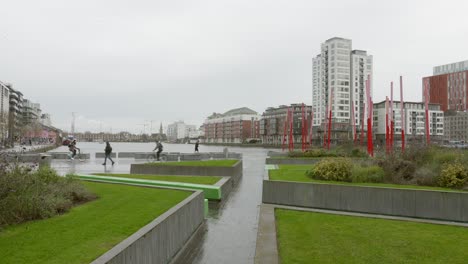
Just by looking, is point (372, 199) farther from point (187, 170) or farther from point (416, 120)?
point (416, 120)

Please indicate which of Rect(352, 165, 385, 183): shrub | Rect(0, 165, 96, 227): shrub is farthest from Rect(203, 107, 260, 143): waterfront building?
Rect(0, 165, 96, 227): shrub

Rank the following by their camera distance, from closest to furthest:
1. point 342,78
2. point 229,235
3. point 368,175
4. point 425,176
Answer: point 229,235
point 425,176
point 368,175
point 342,78

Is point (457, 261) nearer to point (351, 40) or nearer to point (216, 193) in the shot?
point (216, 193)

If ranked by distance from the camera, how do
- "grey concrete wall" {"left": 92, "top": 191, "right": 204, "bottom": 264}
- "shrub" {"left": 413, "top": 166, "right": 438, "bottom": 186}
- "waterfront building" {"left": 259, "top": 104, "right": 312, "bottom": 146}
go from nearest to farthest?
"grey concrete wall" {"left": 92, "top": 191, "right": 204, "bottom": 264} → "shrub" {"left": 413, "top": 166, "right": 438, "bottom": 186} → "waterfront building" {"left": 259, "top": 104, "right": 312, "bottom": 146}

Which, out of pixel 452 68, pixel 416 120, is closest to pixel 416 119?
pixel 416 120

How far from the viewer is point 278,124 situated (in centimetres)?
14875

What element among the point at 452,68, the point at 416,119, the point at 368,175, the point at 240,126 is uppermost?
the point at 452,68

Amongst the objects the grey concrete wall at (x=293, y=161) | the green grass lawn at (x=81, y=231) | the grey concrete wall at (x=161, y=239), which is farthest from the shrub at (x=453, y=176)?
the grey concrete wall at (x=293, y=161)

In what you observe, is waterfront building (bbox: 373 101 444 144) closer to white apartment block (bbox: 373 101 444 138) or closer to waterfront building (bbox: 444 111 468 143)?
white apartment block (bbox: 373 101 444 138)

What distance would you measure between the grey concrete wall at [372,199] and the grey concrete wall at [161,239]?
3787mm

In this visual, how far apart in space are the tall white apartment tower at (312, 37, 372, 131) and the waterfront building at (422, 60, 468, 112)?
2401 cm

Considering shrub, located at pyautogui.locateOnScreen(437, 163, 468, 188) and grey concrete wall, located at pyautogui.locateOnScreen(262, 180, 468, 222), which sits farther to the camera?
shrub, located at pyautogui.locateOnScreen(437, 163, 468, 188)

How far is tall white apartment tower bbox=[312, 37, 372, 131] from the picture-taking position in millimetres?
119375

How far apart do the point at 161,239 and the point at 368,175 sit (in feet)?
29.6
